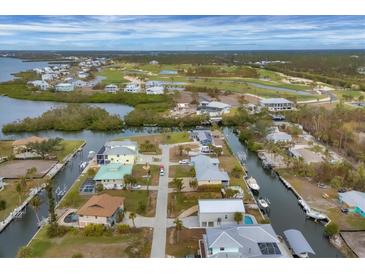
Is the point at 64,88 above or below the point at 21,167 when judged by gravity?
above

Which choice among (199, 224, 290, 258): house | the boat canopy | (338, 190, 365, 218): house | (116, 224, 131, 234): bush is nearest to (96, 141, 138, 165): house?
(116, 224, 131, 234): bush

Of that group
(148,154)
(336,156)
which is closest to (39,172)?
(148,154)

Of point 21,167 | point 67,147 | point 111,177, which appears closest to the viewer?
point 111,177

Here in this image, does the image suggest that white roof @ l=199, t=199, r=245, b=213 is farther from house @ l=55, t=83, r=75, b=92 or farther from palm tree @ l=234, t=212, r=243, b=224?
house @ l=55, t=83, r=75, b=92

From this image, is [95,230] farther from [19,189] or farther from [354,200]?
[354,200]

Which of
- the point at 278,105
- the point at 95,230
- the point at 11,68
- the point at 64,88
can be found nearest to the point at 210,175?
the point at 95,230

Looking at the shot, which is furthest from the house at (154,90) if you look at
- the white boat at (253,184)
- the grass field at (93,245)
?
the grass field at (93,245)

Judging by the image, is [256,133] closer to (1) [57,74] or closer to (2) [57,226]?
(2) [57,226]
